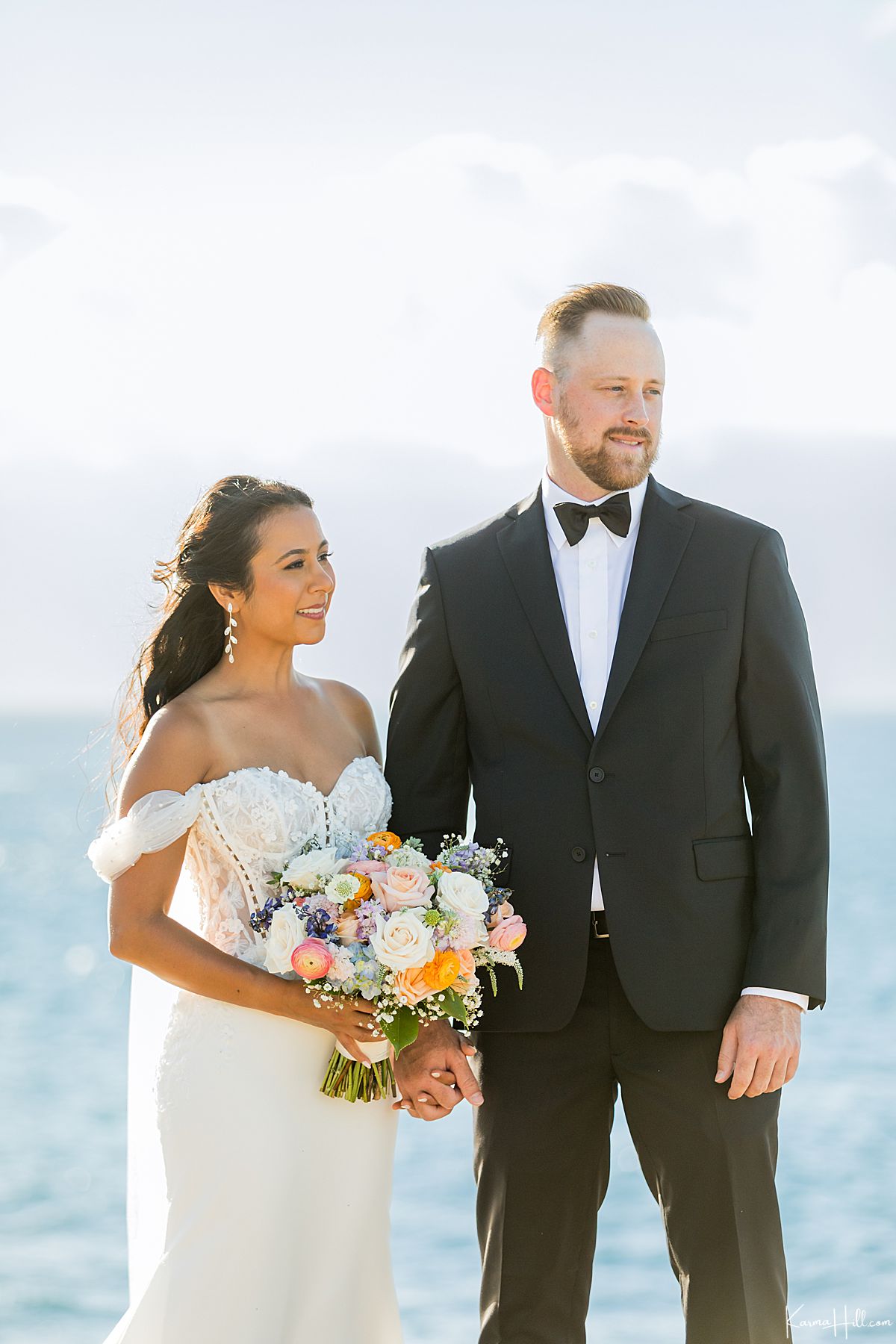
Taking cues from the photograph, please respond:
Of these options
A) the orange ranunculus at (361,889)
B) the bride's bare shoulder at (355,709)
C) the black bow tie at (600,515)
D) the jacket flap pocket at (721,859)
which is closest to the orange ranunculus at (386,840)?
the orange ranunculus at (361,889)

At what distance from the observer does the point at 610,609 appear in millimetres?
3383

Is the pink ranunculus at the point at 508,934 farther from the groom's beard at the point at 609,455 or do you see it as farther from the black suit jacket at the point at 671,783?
the groom's beard at the point at 609,455

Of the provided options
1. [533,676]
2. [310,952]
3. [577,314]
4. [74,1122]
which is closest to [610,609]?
[533,676]

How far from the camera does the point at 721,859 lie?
3.22 m

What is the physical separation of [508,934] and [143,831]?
86 cm

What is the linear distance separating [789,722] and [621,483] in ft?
2.30

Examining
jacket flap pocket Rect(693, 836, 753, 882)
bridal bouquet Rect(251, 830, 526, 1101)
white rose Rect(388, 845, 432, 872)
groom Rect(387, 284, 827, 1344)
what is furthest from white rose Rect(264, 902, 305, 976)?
jacket flap pocket Rect(693, 836, 753, 882)

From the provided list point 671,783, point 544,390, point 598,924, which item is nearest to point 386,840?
point 598,924

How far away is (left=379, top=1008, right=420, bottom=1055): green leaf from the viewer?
3.05m

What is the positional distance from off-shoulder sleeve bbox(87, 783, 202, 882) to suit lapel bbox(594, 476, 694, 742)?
0.97m

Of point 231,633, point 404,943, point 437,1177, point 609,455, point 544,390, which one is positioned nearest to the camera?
point 404,943

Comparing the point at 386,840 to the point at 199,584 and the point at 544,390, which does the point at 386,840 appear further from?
the point at 544,390

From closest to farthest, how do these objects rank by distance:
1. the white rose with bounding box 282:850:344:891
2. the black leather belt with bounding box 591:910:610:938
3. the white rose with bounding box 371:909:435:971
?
the white rose with bounding box 371:909:435:971, the white rose with bounding box 282:850:344:891, the black leather belt with bounding box 591:910:610:938

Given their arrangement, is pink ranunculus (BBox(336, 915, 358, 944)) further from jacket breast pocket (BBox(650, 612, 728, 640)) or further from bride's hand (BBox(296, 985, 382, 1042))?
jacket breast pocket (BBox(650, 612, 728, 640))
